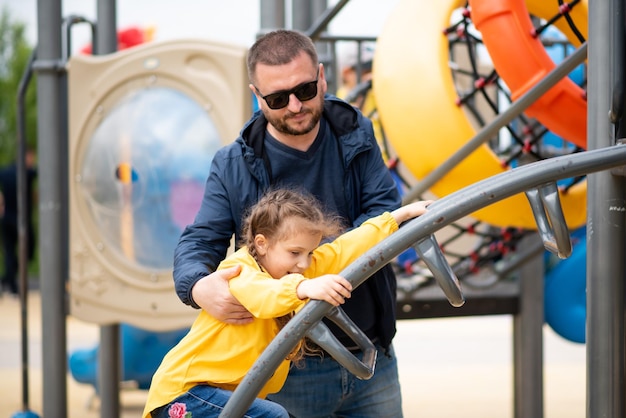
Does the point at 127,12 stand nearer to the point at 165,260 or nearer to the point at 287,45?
the point at 165,260

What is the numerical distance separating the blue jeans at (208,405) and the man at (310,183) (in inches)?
7.5

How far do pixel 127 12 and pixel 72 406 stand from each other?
317 inches

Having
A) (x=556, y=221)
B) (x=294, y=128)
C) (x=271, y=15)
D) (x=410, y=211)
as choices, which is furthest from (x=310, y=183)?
(x=271, y=15)

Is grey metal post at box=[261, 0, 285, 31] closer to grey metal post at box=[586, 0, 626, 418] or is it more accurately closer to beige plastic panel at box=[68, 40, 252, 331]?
beige plastic panel at box=[68, 40, 252, 331]

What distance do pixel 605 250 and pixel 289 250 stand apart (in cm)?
71

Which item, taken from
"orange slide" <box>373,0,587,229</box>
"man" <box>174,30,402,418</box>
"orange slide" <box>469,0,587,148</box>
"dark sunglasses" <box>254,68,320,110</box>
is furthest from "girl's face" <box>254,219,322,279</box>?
"orange slide" <box>373,0,587,229</box>

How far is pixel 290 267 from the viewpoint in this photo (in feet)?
7.29

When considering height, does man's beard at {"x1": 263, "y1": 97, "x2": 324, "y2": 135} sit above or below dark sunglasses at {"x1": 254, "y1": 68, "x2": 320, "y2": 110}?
below

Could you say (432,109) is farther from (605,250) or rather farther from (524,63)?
(605,250)

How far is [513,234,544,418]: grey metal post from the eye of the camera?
4648mm

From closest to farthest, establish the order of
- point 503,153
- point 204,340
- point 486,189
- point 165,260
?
1. point 486,189
2. point 204,340
3. point 165,260
4. point 503,153

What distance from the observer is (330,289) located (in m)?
2.01

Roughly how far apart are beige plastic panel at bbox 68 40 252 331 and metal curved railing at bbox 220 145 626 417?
7.03ft

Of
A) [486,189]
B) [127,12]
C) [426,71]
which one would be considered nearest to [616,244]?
Answer: [486,189]
